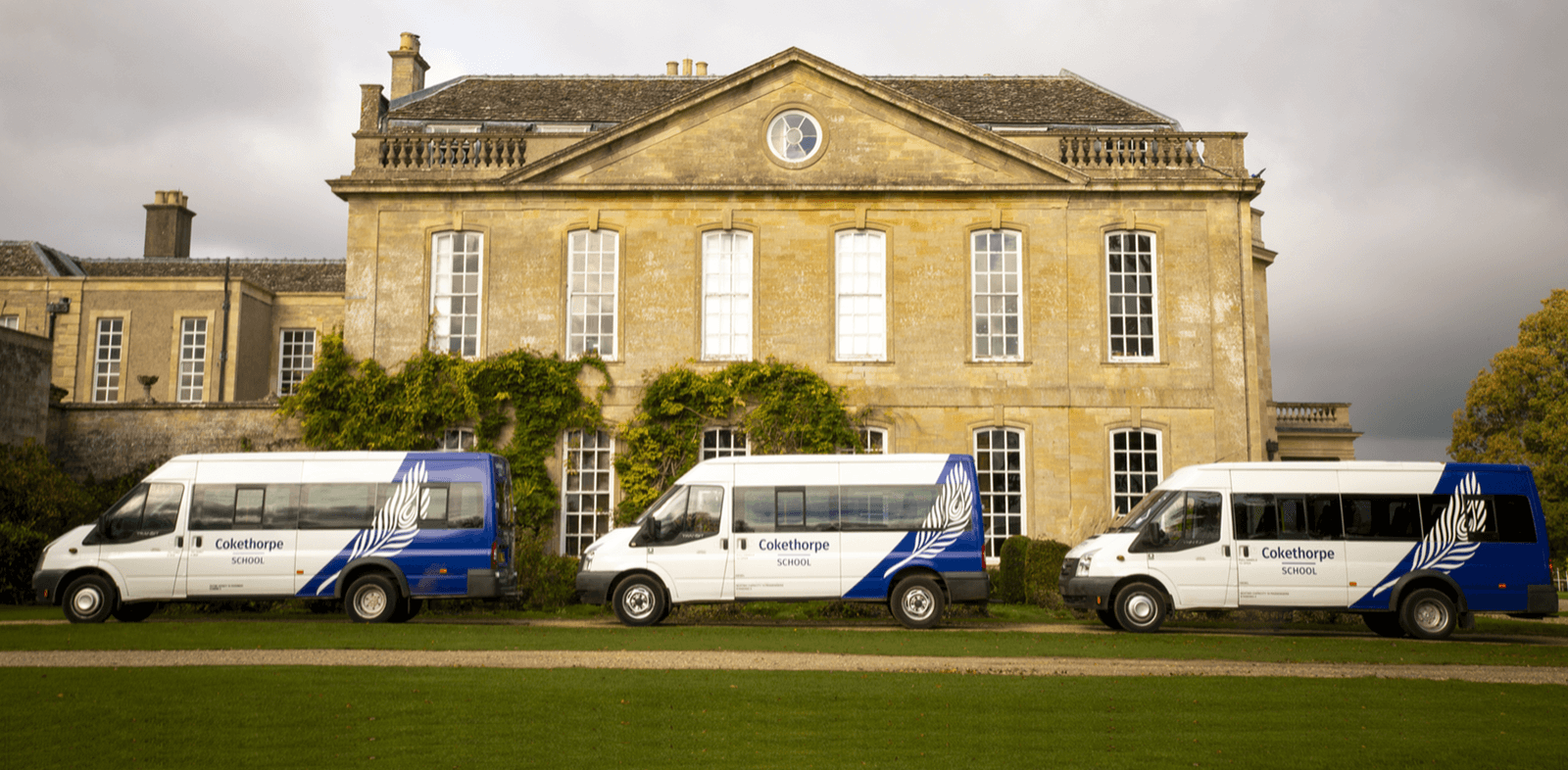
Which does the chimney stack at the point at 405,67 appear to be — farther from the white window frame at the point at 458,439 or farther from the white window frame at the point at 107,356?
the white window frame at the point at 107,356

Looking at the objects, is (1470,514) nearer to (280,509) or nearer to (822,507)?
(822,507)

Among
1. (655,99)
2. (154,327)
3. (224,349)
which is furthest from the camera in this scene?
(154,327)

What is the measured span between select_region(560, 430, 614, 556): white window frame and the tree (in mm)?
24130

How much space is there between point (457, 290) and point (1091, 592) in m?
12.5

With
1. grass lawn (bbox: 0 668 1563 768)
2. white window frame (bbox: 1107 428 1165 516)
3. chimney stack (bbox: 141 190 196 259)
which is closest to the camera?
grass lawn (bbox: 0 668 1563 768)

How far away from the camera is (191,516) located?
1484 centimetres

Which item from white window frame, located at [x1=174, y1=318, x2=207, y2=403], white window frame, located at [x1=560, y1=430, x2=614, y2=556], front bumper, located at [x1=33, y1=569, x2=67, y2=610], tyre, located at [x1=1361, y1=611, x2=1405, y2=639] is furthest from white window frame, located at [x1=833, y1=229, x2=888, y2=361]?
white window frame, located at [x1=174, y1=318, x2=207, y2=403]

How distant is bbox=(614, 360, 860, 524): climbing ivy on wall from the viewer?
2012cm

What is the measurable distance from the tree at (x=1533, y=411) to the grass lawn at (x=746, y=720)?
24794 mm

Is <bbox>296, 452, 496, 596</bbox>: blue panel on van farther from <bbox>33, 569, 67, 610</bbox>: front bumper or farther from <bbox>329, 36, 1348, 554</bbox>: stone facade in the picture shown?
<bbox>329, 36, 1348, 554</bbox>: stone facade

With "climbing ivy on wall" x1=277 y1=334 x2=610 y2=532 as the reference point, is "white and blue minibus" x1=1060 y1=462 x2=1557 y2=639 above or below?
below

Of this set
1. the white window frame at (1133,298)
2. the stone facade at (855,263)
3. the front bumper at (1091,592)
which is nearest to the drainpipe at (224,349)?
the stone facade at (855,263)

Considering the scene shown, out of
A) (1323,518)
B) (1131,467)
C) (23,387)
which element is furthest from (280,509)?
(1131,467)

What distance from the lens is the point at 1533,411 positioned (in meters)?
31.7
